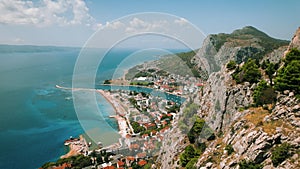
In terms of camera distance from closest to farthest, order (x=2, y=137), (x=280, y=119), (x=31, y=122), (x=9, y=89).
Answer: (x=280, y=119) < (x=2, y=137) < (x=31, y=122) < (x=9, y=89)

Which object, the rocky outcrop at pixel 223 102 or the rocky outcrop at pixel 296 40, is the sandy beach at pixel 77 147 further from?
the rocky outcrop at pixel 296 40

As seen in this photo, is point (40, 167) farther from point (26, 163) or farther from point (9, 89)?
point (9, 89)

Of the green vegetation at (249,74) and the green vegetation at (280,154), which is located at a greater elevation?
the green vegetation at (249,74)

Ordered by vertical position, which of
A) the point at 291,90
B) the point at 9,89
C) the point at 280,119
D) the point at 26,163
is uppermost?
the point at 291,90

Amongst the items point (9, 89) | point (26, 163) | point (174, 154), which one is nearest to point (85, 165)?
point (26, 163)

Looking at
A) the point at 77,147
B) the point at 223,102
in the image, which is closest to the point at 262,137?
the point at 223,102

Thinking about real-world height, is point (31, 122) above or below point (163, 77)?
below

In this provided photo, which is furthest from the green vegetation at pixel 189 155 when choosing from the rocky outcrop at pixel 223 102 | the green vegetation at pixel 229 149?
the green vegetation at pixel 229 149
